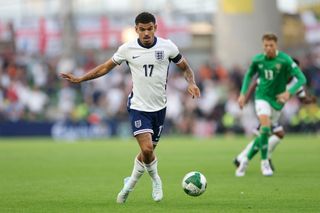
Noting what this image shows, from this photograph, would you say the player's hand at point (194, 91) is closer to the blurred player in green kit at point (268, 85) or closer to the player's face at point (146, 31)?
the player's face at point (146, 31)

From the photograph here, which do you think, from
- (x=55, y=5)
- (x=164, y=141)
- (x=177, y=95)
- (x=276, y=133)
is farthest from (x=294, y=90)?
(x=55, y=5)

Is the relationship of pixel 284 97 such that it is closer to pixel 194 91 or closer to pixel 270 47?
pixel 270 47

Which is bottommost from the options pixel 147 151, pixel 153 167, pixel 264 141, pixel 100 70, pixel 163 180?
pixel 163 180

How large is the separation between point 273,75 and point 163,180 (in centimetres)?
298

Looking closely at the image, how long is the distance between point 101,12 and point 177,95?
16004 mm

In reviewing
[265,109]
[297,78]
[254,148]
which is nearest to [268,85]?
[265,109]

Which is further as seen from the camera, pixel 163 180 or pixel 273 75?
pixel 273 75

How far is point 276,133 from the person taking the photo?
1916 cm

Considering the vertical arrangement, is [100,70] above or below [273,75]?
above

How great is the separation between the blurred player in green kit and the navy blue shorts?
15.0 feet

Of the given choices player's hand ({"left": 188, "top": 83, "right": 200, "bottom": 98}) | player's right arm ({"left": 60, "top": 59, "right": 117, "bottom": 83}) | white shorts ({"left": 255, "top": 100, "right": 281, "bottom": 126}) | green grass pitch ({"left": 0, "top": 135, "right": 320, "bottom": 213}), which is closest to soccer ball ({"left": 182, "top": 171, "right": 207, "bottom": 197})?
green grass pitch ({"left": 0, "top": 135, "right": 320, "bottom": 213})

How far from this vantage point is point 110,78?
3909cm

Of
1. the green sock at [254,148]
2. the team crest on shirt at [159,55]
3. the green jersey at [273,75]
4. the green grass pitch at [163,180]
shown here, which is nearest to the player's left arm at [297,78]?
the green jersey at [273,75]

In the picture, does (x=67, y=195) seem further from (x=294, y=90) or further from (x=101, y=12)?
(x=101, y=12)
